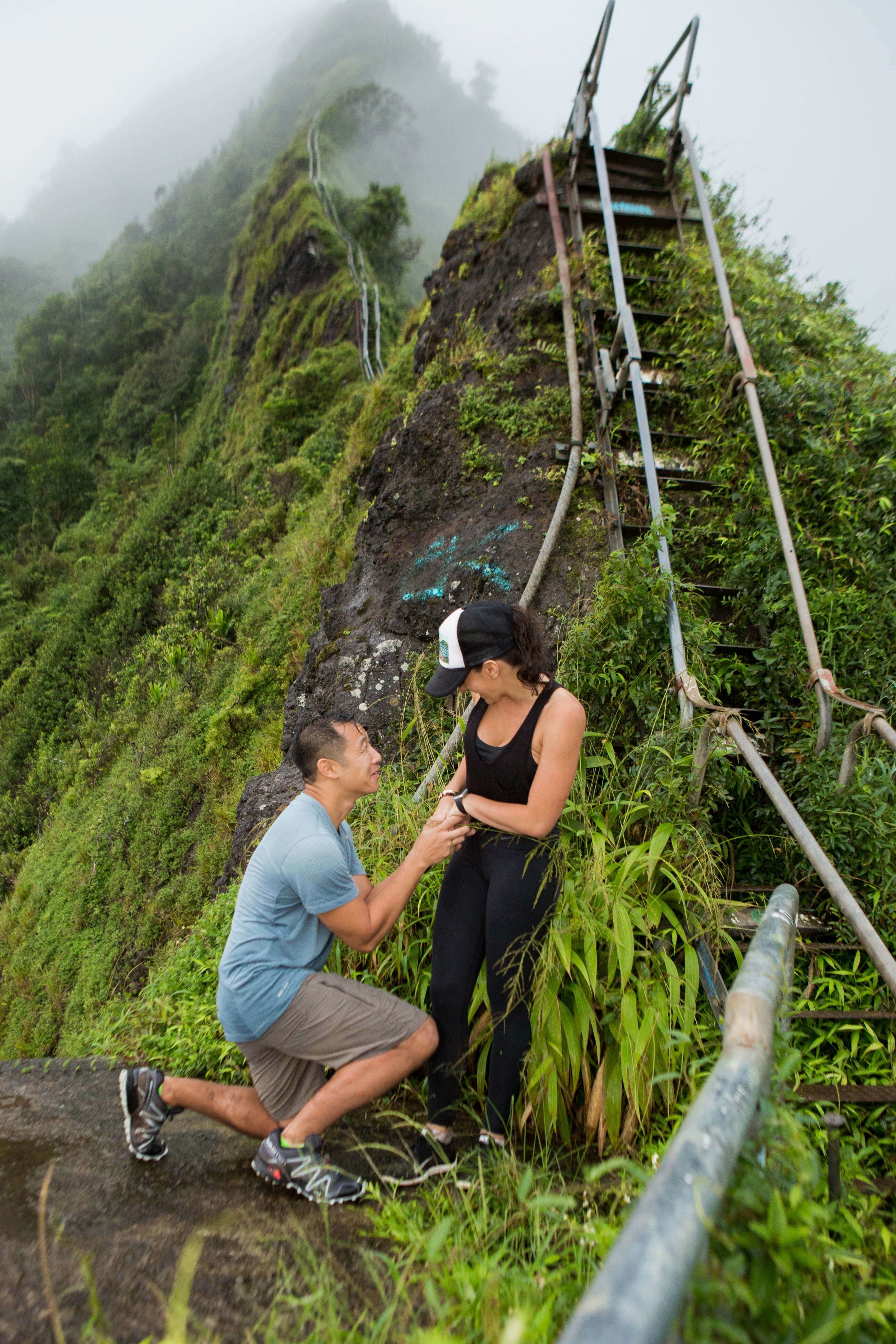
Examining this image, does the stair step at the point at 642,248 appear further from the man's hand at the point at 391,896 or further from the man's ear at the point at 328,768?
the man's hand at the point at 391,896

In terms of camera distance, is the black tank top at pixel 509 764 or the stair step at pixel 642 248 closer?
the black tank top at pixel 509 764

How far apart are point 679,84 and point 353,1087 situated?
7.63 m

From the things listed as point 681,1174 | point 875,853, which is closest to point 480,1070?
point 875,853

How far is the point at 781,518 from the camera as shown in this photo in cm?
396

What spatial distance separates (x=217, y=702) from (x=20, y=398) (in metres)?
29.2

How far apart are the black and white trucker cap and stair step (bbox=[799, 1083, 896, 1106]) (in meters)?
1.74

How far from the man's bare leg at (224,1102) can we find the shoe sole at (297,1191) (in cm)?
21

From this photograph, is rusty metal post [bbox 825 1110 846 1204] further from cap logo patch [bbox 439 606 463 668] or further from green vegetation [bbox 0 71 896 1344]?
cap logo patch [bbox 439 606 463 668]

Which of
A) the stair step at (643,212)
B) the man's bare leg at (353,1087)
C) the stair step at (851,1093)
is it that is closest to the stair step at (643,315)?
the stair step at (643,212)

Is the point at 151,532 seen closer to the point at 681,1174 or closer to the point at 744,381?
the point at 744,381

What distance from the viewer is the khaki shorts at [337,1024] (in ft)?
8.18

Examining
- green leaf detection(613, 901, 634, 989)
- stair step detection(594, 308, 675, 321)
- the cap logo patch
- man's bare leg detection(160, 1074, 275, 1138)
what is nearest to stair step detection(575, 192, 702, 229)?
stair step detection(594, 308, 675, 321)

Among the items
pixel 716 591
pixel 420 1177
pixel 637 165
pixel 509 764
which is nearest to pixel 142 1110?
pixel 420 1177

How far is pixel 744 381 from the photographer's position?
15.0 ft
